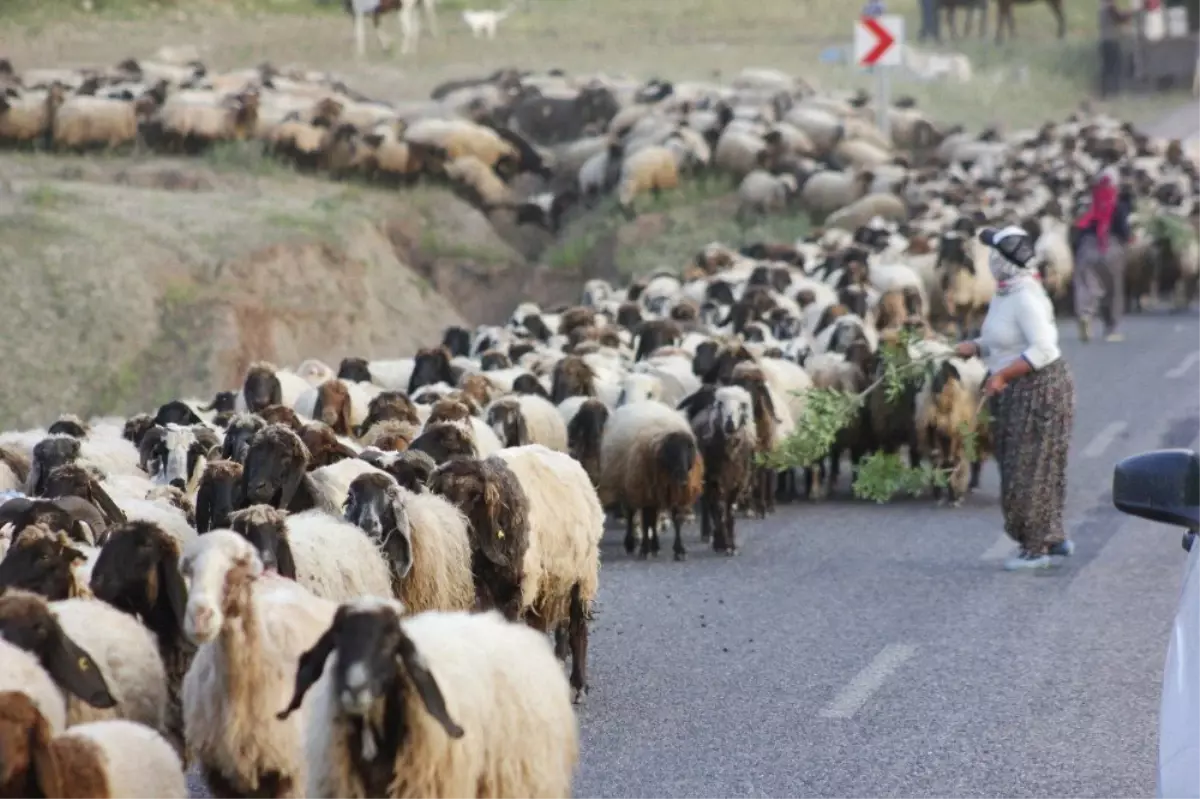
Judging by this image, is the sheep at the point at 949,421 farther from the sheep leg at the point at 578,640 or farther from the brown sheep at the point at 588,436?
the sheep leg at the point at 578,640

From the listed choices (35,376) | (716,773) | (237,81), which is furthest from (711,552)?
(237,81)

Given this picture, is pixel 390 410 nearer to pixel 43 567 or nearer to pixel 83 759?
pixel 43 567

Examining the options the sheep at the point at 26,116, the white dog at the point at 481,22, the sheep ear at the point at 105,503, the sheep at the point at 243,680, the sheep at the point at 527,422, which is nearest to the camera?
the sheep at the point at 243,680

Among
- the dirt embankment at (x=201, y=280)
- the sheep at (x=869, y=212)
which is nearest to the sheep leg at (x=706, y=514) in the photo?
the dirt embankment at (x=201, y=280)

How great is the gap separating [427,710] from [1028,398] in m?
6.66

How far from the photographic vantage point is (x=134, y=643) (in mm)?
7312

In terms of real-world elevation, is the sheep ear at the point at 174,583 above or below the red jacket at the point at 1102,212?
above

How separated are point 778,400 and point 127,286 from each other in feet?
33.0

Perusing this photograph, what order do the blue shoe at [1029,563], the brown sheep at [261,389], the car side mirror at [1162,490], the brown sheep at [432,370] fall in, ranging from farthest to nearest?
the brown sheep at [432,370], the brown sheep at [261,389], the blue shoe at [1029,563], the car side mirror at [1162,490]

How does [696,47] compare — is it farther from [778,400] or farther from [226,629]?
[226,629]

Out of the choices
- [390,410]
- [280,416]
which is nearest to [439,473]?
[280,416]

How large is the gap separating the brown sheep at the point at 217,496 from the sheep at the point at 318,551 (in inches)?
21.2

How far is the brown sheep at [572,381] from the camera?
14.6 metres

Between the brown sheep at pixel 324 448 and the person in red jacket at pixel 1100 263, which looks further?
the person in red jacket at pixel 1100 263
